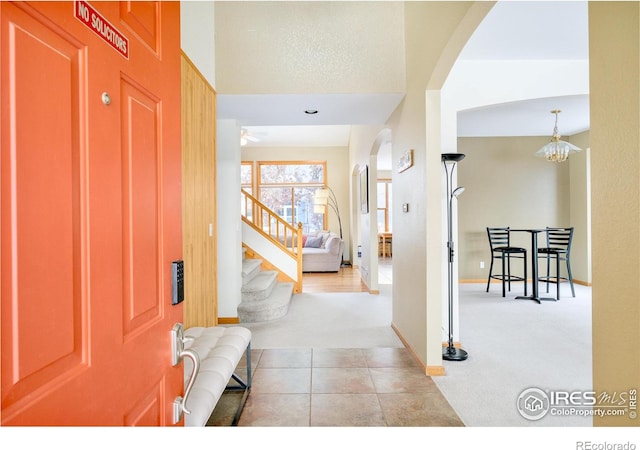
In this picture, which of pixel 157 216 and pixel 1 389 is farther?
pixel 157 216

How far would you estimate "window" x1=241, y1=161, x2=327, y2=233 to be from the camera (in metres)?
9.76

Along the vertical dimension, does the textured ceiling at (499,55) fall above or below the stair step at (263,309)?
above

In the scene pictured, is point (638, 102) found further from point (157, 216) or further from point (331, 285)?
point (331, 285)

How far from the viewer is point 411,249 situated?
123 inches

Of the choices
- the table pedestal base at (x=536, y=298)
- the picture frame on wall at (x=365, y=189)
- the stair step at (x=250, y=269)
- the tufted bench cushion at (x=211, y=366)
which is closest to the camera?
the tufted bench cushion at (x=211, y=366)

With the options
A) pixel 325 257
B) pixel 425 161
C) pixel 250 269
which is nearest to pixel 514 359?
pixel 425 161

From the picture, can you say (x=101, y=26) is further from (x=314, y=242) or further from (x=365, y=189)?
(x=314, y=242)

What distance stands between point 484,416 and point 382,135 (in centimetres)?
388

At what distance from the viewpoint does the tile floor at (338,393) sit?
212 cm

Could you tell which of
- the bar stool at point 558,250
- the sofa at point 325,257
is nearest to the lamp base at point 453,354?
the bar stool at point 558,250

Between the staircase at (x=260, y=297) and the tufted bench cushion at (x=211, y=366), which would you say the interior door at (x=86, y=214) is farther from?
the staircase at (x=260, y=297)

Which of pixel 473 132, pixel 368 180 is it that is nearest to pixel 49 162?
pixel 368 180

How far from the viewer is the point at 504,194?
21.1ft

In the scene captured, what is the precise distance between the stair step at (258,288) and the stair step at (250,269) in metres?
0.06
